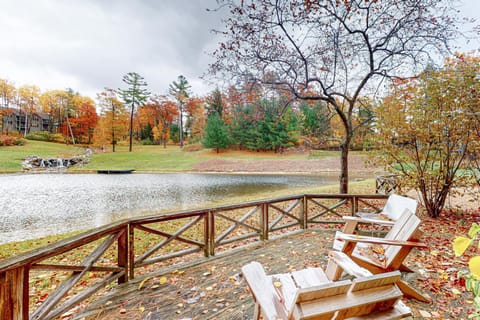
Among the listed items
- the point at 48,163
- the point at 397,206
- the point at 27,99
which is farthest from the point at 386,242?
the point at 27,99

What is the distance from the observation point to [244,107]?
7227mm

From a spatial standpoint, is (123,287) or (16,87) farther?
(16,87)

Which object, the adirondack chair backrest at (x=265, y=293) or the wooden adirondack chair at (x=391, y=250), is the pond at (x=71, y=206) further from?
the wooden adirondack chair at (x=391, y=250)

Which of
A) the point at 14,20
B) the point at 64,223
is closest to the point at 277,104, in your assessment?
the point at 64,223

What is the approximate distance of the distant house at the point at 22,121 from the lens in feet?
124

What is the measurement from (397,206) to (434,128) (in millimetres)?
2687

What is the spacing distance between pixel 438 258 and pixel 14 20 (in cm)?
1474

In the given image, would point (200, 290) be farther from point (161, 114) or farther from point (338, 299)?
point (161, 114)

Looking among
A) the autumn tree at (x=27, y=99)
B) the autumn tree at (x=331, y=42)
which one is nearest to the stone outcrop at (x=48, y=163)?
the autumn tree at (x=27, y=99)

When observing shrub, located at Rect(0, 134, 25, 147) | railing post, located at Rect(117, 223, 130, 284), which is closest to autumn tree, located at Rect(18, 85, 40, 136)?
shrub, located at Rect(0, 134, 25, 147)

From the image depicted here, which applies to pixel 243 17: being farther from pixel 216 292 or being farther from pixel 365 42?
pixel 216 292

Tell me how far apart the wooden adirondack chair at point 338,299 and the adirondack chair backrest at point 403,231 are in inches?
38.8

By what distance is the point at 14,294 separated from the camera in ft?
5.41

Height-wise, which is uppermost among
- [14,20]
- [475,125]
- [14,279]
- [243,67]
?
[14,20]
